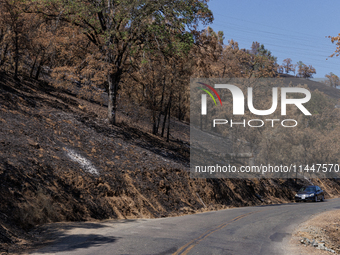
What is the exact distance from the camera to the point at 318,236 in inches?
559

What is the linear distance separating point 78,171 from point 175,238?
7439 millimetres

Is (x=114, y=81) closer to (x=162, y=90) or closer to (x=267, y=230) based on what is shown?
(x=162, y=90)

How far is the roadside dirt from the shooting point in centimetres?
1156

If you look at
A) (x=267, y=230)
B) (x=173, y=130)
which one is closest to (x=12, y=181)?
(x=267, y=230)

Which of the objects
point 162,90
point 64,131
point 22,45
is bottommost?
point 64,131

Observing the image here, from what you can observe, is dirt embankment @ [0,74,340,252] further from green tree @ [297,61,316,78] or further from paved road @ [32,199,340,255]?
green tree @ [297,61,316,78]

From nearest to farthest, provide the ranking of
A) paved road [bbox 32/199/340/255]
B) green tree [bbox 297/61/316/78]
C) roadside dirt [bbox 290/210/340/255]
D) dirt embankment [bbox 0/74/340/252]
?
Answer: 1. paved road [bbox 32/199/340/255]
2. roadside dirt [bbox 290/210/340/255]
3. dirt embankment [bbox 0/74/340/252]
4. green tree [bbox 297/61/316/78]

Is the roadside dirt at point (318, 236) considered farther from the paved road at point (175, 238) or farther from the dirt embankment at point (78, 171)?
the dirt embankment at point (78, 171)

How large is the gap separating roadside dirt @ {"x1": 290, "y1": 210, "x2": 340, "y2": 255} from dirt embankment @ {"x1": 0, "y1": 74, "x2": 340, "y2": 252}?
695 centimetres

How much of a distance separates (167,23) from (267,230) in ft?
52.2

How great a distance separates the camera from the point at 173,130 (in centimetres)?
4200

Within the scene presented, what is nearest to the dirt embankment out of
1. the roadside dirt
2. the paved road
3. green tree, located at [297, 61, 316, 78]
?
the paved road

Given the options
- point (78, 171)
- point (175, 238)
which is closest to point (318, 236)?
point (175, 238)

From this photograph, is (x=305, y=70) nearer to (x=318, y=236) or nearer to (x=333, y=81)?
(x=333, y=81)
